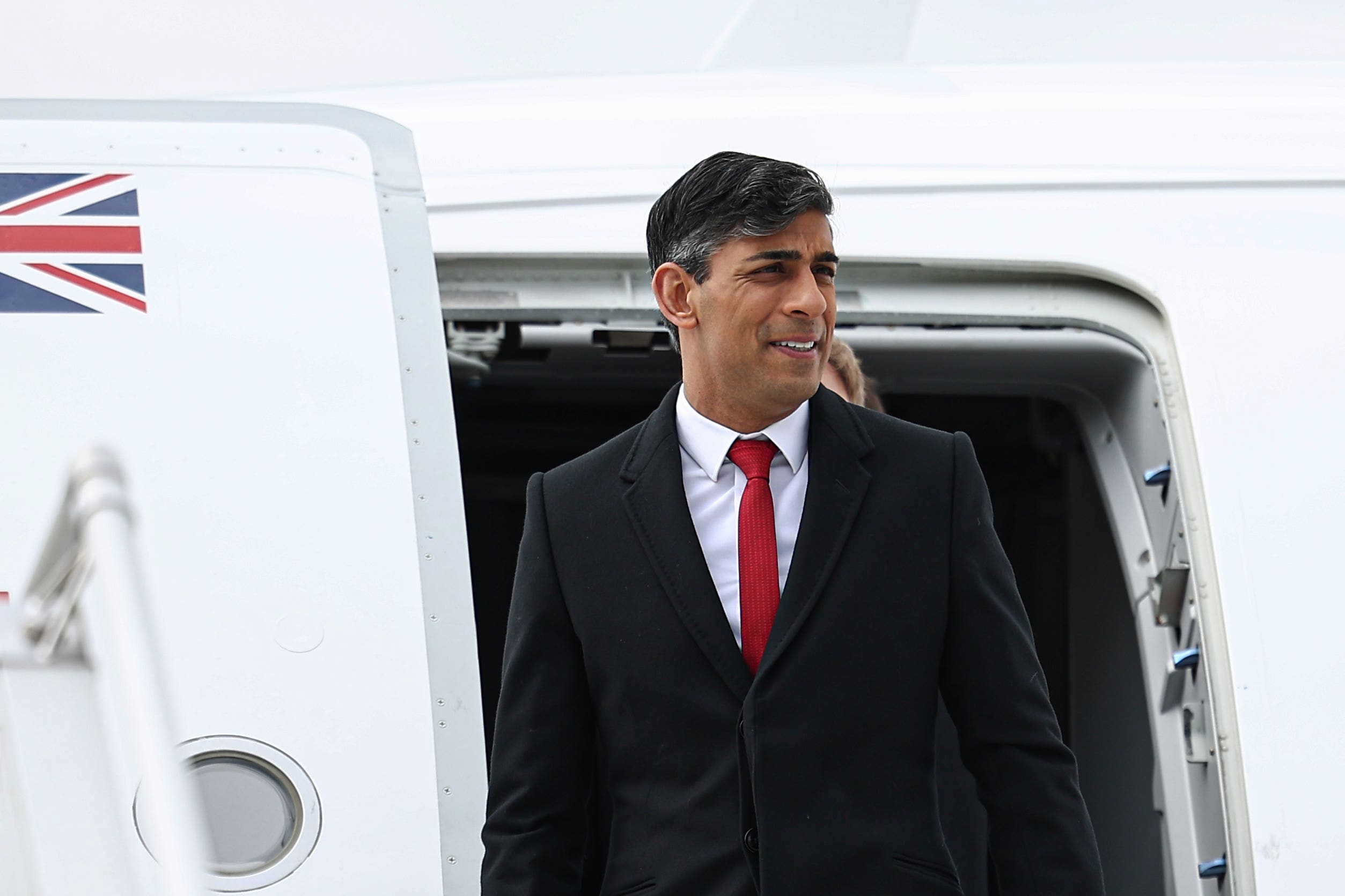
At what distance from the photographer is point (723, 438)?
1.58 m

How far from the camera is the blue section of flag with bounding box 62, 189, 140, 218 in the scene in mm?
2221

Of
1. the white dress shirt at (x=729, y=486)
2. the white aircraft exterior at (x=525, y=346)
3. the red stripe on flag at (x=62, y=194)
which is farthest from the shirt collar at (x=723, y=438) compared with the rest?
the red stripe on flag at (x=62, y=194)

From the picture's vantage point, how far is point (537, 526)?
162 centimetres

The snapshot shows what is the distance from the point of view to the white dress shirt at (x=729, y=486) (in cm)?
153

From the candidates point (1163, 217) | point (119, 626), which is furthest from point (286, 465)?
point (1163, 217)

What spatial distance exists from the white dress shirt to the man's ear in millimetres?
101

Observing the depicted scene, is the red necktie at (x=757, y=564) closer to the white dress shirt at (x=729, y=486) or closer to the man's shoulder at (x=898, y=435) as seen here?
A: the white dress shirt at (x=729, y=486)

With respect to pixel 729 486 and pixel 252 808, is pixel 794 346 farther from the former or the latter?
pixel 252 808

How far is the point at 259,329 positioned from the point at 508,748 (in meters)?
0.93

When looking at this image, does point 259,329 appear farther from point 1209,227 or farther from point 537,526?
point 1209,227

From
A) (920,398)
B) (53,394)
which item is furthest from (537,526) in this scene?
(920,398)

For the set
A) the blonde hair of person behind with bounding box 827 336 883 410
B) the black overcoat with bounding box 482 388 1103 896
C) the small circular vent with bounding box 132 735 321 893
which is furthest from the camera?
the blonde hair of person behind with bounding box 827 336 883 410

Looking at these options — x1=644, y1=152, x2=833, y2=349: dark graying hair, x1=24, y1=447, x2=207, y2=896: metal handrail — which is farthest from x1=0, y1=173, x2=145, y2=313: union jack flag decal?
x1=24, y1=447, x2=207, y2=896: metal handrail

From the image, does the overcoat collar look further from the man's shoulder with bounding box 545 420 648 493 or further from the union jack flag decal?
the union jack flag decal
